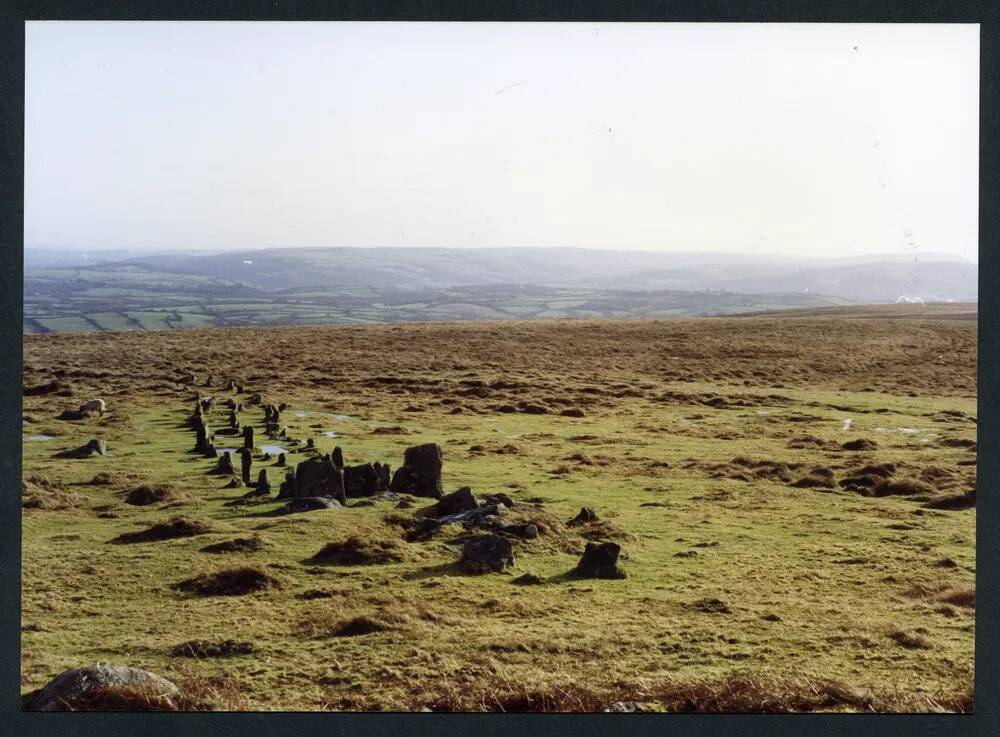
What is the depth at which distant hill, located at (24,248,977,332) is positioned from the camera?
34.2 metres

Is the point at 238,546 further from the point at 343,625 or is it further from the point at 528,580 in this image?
the point at 528,580

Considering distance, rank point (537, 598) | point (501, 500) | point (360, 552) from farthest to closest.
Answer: point (501, 500), point (360, 552), point (537, 598)

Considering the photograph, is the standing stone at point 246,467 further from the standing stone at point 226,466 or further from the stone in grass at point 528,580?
the stone in grass at point 528,580

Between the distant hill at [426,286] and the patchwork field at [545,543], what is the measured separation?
3.52 metres

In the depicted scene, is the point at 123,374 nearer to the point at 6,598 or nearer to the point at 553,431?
the point at 553,431

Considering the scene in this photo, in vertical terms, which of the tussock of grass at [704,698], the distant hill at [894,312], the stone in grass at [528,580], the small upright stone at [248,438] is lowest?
the tussock of grass at [704,698]

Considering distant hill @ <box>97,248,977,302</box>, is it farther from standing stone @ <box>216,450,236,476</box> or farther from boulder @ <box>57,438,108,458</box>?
boulder @ <box>57,438,108,458</box>

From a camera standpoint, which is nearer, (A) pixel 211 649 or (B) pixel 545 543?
(A) pixel 211 649

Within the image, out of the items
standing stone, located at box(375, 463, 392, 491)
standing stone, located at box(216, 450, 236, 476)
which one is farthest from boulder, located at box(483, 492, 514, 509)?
standing stone, located at box(216, 450, 236, 476)

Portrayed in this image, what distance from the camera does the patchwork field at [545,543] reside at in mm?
13695

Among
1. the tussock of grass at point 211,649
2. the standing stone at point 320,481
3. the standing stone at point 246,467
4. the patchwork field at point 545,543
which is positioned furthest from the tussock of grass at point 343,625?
the standing stone at point 246,467

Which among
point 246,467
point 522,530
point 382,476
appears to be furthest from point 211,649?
point 246,467

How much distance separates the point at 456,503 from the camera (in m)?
19.2

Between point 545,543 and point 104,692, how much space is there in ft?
27.7
